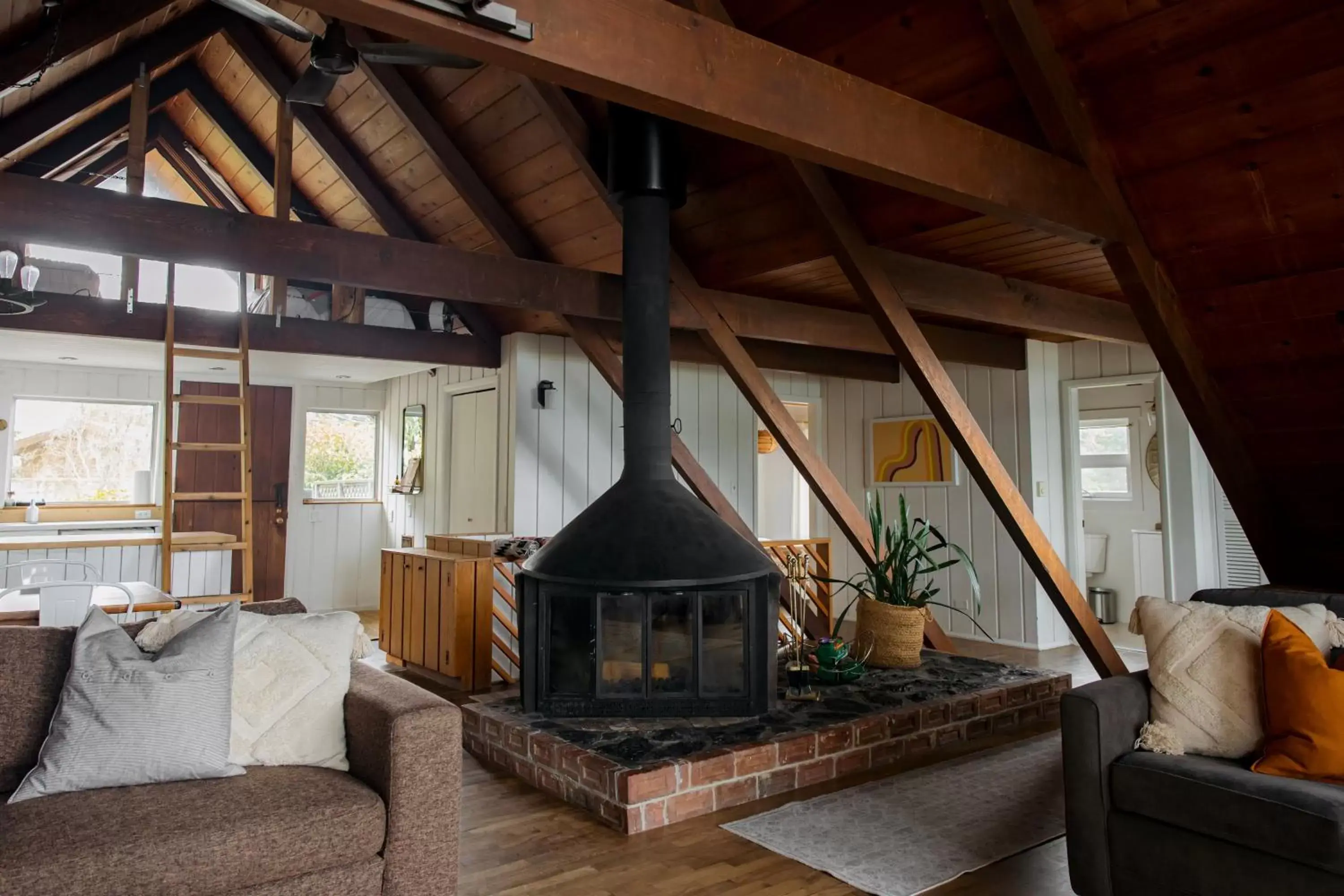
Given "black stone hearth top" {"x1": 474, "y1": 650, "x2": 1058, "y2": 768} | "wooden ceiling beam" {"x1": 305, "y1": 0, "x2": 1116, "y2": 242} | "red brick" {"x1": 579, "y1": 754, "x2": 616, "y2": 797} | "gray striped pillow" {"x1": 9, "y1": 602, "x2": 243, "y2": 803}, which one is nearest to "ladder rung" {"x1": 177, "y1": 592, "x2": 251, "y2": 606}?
"black stone hearth top" {"x1": 474, "y1": 650, "x2": 1058, "y2": 768}

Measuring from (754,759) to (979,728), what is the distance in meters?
1.39

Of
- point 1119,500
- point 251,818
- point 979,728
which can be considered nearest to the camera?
point 251,818

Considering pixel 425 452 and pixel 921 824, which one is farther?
pixel 425 452

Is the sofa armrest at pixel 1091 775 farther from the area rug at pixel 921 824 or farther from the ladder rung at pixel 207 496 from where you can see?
the ladder rung at pixel 207 496

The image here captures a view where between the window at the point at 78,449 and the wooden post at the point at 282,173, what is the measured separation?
2.39m

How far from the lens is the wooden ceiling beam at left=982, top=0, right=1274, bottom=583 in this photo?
2832mm

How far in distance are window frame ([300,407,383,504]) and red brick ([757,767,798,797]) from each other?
5.81 meters

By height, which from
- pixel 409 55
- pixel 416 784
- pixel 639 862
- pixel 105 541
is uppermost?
pixel 409 55

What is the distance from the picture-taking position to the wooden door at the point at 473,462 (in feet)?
20.5

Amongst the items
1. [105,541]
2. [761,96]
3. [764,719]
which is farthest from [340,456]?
[761,96]

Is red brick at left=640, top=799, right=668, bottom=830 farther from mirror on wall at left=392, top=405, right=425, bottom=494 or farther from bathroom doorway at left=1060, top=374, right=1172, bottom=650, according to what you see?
bathroom doorway at left=1060, top=374, right=1172, bottom=650

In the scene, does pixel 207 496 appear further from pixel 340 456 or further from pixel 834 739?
pixel 834 739

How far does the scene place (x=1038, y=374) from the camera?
253 inches

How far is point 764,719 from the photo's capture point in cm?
362
